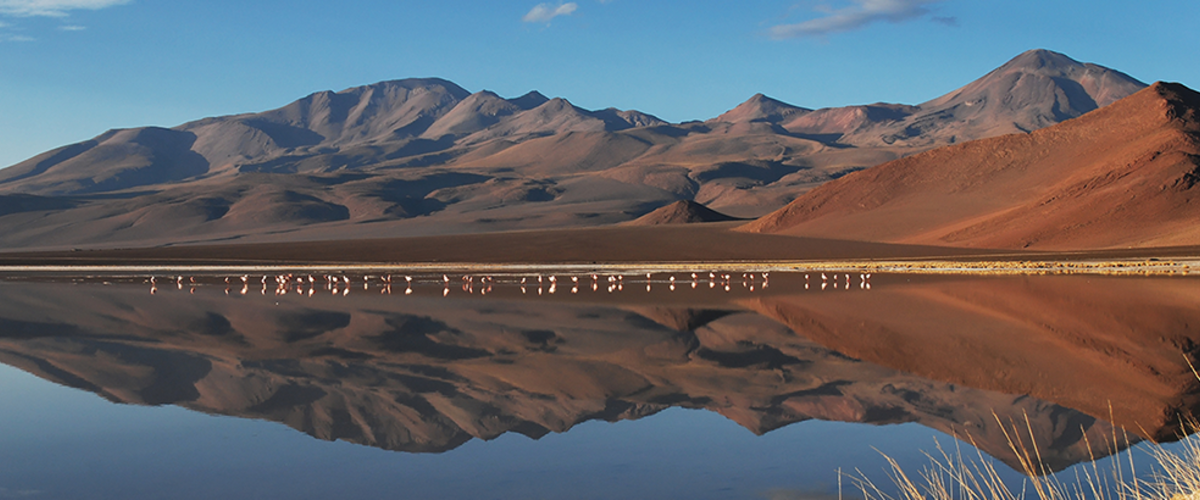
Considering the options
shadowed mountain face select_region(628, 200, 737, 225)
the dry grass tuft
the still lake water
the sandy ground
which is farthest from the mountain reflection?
shadowed mountain face select_region(628, 200, 737, 225)

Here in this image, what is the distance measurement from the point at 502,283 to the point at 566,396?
30.1 metres

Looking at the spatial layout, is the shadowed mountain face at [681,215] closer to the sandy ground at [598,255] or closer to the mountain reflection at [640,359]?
the sandy ground at [598,255]

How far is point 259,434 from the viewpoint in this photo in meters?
10.5

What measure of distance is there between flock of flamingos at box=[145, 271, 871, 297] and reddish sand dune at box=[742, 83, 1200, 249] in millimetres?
39735

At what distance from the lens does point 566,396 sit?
12.8m

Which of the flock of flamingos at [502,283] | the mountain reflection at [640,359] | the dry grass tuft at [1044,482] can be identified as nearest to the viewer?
the dry grass tuft at [1044,482]

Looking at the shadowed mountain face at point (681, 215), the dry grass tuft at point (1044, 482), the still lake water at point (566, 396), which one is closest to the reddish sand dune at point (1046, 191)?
the shadowed mountain face at point (681, 215)

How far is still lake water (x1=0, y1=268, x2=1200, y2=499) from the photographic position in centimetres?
879

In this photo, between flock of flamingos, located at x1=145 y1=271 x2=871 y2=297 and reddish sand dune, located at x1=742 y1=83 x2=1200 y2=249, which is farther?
reddish sand dune, located at x1=742 y1=83 x2=1200 y2=249

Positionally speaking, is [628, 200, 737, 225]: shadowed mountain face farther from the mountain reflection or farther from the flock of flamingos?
the mountain reflection

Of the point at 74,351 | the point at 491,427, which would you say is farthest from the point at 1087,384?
the point at 74,351

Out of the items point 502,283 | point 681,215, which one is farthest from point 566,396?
point 681,215

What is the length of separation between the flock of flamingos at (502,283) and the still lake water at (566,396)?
35.5ft

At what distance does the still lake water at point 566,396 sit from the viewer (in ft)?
28.8
